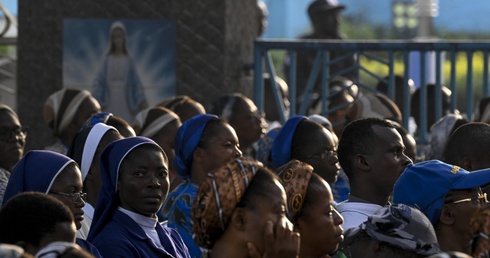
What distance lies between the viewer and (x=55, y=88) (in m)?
11.5

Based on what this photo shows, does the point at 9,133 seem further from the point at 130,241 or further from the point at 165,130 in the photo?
the point at 130,241

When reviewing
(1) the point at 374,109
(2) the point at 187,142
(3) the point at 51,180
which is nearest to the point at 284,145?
(2) the point at 187,142

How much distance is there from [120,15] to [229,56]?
96 cm

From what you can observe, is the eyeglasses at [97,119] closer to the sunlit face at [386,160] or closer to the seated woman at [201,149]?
the seated woman at [201,149]

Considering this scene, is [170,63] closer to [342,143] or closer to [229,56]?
[229,56]

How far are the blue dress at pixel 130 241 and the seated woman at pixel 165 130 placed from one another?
2.30m

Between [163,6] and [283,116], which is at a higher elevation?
[163,6]

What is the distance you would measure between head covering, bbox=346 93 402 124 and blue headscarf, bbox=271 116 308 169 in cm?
248

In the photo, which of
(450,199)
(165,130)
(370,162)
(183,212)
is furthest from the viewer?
(165,130)

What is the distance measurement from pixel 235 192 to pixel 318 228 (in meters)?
0.86

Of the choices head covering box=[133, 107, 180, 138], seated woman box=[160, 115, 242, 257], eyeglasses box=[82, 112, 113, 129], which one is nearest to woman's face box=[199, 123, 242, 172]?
seated woman box=[160, 115, 242, 257]

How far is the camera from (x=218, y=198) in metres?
4.81

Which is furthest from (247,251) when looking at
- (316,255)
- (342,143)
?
(342,143)

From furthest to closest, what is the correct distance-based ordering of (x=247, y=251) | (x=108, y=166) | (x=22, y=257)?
(x=108, y=166)
(x=247, y=251)
(x=22, y=257)
